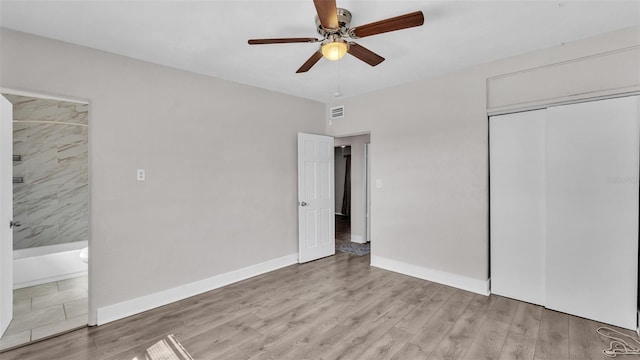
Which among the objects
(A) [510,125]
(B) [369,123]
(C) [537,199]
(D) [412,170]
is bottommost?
(C) [537,199]

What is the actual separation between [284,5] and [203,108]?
1.86 m

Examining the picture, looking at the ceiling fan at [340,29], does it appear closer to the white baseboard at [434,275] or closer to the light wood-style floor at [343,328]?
the light wood-style floor at [343,328]

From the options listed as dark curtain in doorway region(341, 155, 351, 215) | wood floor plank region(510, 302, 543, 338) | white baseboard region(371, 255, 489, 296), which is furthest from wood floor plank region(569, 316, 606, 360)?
dark curtain in doorway region(341, 155, 351, 215)

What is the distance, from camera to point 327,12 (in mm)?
1708

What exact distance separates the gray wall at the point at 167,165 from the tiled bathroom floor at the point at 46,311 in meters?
0.38

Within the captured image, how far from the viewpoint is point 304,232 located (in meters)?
4.52

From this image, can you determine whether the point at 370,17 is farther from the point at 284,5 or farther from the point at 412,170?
the point at 412,170

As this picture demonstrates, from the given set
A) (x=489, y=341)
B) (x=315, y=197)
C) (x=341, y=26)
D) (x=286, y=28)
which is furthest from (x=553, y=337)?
(x=286, y=28)

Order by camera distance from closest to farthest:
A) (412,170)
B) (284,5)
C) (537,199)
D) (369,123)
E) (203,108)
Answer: (284,5) < (537,199) < (203,108) < (412,170) < (369,123)

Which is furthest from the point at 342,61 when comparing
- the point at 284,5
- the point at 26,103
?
the point at 26,103

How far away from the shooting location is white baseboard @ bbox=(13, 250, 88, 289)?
11.4 ft

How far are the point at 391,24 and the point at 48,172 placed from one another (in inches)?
207

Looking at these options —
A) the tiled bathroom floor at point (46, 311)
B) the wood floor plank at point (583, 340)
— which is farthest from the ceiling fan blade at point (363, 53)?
the tiled bathroom floor at point (46, 311)

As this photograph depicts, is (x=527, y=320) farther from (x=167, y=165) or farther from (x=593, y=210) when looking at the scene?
(x=167, y=165)
